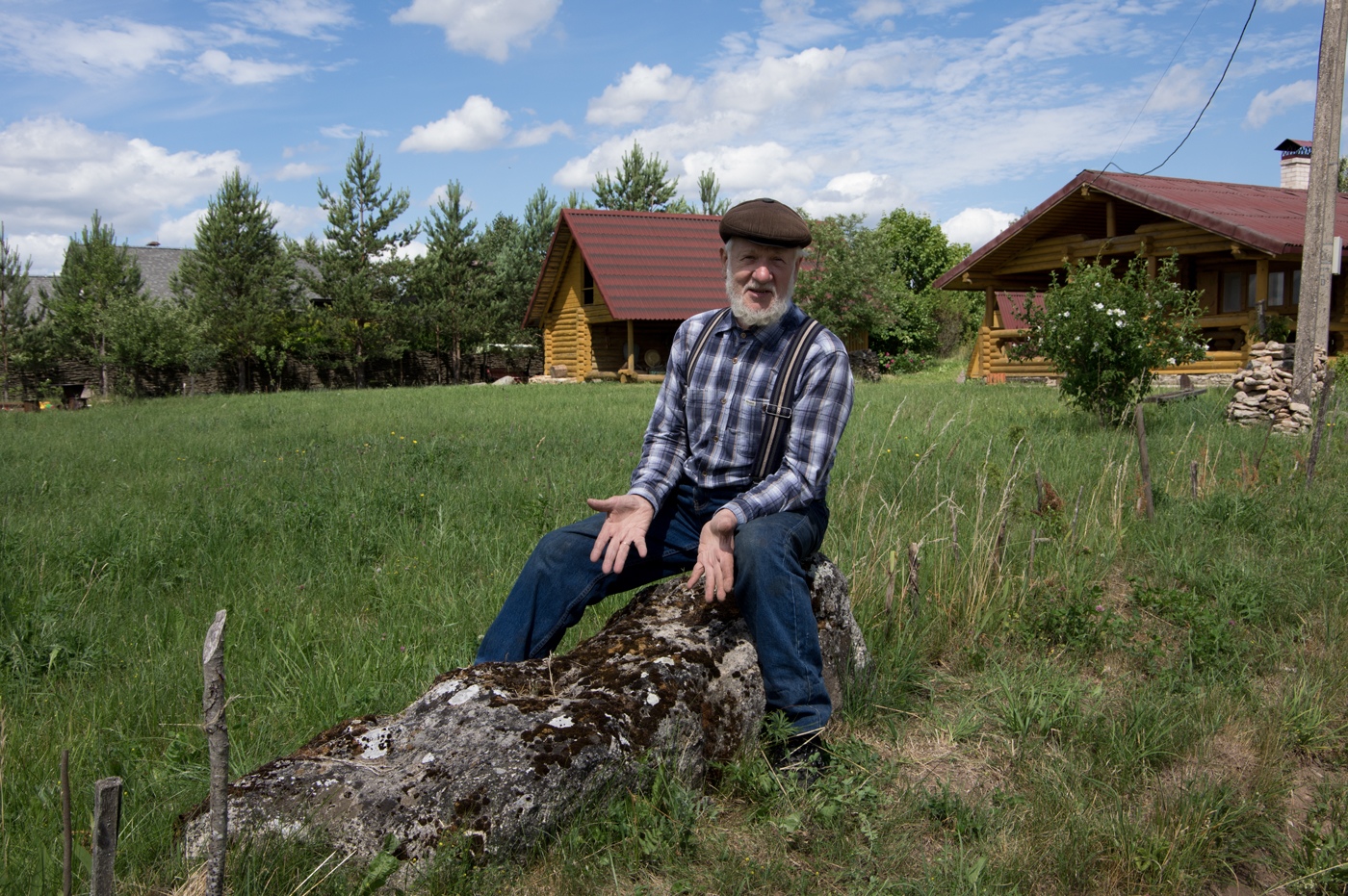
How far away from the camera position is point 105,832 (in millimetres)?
1353

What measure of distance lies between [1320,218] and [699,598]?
34.3 ft

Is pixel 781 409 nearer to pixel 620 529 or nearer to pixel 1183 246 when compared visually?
pixel 620 529

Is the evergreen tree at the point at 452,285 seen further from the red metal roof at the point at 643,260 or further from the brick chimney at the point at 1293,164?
the brick chimney at the point at 1293,164

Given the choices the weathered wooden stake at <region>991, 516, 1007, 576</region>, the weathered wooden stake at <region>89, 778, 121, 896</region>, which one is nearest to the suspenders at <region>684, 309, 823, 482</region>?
the weathered wooden stake at <region>991, 516, 1007, 576</region>

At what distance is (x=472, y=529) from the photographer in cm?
571

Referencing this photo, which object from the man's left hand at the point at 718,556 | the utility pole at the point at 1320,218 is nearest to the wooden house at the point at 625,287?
the utility pole at the point at 1320,218

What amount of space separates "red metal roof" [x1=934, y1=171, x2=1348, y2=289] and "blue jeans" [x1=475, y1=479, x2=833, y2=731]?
1617cm

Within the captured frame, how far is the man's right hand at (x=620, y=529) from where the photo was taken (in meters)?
2.96

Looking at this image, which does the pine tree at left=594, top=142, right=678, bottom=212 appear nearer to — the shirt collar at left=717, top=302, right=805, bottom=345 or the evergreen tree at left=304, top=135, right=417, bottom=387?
the evergreen tree at left=304, top=135, right=417, bottom=387

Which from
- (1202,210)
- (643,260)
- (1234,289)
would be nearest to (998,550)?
(1202,210)

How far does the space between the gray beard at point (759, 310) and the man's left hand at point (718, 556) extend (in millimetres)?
730

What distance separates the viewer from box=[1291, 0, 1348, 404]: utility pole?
9.77 m

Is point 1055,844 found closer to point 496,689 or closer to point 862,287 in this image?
point 496,689

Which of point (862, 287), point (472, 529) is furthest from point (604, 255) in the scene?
point (472, 529)
